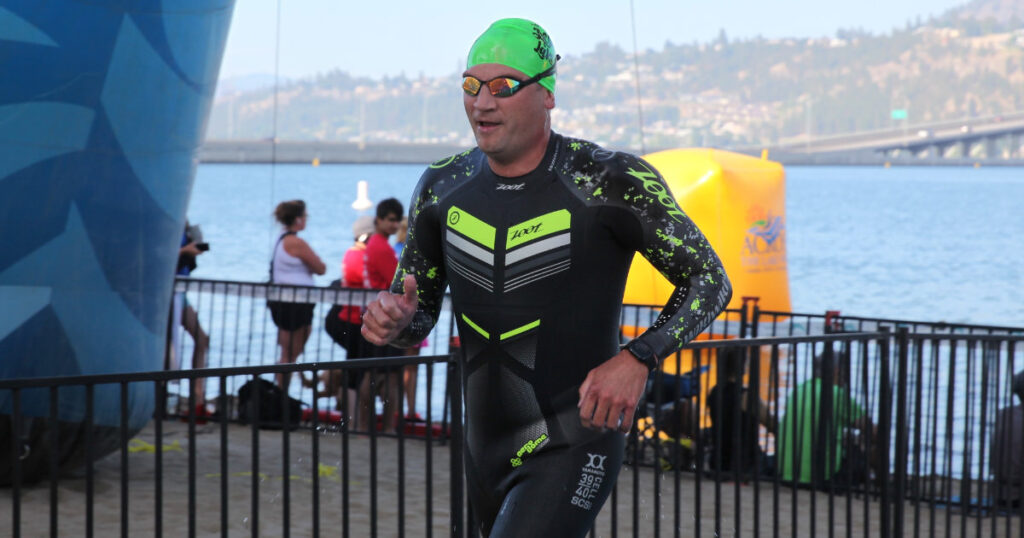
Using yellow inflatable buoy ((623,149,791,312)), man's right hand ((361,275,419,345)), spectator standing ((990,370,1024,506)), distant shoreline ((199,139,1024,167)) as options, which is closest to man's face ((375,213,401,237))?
yellow inflatable buoy ((623,149,791,312))

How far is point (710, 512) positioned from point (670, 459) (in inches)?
43.0

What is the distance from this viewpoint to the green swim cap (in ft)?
11.6

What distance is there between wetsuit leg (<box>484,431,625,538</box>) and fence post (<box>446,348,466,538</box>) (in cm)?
168

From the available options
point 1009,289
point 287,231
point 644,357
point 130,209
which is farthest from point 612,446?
point 1009,289

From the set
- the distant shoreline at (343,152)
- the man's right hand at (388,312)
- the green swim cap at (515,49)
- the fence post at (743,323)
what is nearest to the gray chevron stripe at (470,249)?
the man's right hand at (388,312)

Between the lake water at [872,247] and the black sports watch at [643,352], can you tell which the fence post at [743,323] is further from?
the black sports watch at [643,352]

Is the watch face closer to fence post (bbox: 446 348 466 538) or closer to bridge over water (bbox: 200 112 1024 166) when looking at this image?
fence post (bbox: 446 348 466 538)

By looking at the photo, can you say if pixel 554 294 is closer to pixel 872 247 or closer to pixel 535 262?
pixel 535 262

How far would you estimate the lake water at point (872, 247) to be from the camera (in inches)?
1896

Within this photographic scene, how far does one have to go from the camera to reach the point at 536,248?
3.59 meters

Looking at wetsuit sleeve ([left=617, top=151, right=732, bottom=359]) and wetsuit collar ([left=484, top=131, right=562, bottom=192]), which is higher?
wetsuit collar ([left=484, top=131, right=562, bottom=192])

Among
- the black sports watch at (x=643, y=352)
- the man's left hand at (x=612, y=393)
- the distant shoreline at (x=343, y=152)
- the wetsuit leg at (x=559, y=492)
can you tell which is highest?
the distant shoreline at (x=343, y=152)

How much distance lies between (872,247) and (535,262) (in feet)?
242

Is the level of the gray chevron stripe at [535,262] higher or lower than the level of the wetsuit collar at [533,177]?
lower
